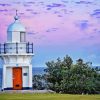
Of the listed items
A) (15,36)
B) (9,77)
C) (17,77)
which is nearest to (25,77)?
(17,77)

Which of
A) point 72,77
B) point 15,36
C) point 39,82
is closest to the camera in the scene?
point 15,36

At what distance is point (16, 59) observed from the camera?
114 feet

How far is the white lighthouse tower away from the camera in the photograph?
34438 millimetres

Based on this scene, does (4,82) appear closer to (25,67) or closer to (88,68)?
(25,67)

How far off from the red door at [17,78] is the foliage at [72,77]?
3.05m

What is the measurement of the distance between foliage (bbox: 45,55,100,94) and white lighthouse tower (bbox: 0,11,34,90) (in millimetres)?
2887

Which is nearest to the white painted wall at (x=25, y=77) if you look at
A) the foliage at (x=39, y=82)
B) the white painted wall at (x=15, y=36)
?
the white painted wall at (x=15, y=36)

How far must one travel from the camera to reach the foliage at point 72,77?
35.2 metres

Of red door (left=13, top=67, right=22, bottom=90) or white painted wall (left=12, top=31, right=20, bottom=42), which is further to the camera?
red door (left=13, top=67, right=22, bottom=90)

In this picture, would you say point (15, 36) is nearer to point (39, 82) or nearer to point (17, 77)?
point (17, 77)

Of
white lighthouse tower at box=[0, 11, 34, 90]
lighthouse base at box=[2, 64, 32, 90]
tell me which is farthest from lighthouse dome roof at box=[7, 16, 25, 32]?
lighthouse base at box=[2, 64, 32, 90]

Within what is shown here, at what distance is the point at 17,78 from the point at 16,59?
4.88 feet

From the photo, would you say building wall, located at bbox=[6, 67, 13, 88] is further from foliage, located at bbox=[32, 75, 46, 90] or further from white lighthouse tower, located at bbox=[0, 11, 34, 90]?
foliage, located at bbox=[32, 75, 46, 90]

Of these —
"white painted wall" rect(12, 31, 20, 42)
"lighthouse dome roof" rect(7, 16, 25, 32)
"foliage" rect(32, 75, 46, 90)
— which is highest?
"lighthouse dome roof" rect(7, 16, 25, 32)
